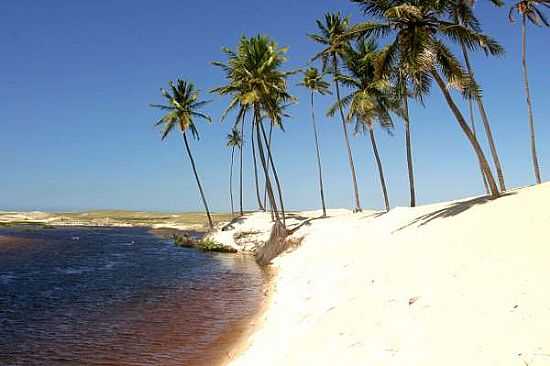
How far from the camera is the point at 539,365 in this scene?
18.9 ft

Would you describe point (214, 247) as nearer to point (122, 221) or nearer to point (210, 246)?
point (210, 246)

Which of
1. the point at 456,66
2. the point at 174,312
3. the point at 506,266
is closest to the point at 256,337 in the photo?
the point at 174,312

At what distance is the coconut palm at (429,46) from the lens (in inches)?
776

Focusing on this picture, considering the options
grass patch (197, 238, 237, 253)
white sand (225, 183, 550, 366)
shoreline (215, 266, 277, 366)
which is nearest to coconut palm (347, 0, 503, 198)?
white sand (225, 183, 550, 366)

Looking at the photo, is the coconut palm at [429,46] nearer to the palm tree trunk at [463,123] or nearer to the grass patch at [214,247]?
the palm tree trunk at [463,123]

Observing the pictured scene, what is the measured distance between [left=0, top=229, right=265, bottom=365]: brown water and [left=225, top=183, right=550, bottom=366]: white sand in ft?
7.94

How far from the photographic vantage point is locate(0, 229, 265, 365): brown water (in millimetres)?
12359

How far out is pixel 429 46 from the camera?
20.2 m

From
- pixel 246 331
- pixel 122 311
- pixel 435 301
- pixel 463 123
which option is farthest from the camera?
pixel 463 123

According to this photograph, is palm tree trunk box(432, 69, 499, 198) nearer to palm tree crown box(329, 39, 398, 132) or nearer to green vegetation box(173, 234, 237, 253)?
palm tree crown box(329, 39, 398, 132)

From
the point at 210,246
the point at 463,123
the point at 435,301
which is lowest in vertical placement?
the point at 210,246

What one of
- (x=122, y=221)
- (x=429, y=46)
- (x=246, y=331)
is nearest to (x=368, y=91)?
(x=429, y=46)

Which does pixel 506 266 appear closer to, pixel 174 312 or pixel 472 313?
pixel 472 313

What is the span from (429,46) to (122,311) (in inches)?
785
